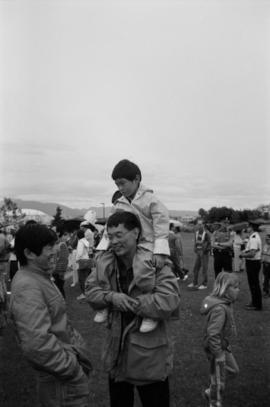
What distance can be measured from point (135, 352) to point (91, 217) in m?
12.6

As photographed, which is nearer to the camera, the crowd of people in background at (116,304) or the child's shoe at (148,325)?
the crowd of people in background at (116,304)

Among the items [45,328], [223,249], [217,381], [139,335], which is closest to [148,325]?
[139,335]

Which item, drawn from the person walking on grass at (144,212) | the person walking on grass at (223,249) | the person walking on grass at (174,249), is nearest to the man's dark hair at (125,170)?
the person walking on grass at (144,212)

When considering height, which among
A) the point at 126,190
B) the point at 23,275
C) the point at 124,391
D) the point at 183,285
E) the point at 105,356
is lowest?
the point at 183,285

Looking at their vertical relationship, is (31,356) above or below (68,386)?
above

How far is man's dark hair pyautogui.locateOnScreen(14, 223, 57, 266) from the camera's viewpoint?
8.05 ft

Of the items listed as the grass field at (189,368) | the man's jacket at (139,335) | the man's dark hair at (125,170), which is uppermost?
the man's dark hair at (125,170)

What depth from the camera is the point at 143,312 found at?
2377 mm

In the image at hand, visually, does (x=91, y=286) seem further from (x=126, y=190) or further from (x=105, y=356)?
(x=126, y=190)

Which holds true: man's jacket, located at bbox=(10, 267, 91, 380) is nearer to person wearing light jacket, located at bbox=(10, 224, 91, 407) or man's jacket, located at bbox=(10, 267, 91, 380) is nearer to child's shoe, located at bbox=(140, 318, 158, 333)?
person wearing light jacket, located at bbox=(10, 224, 91, 407)

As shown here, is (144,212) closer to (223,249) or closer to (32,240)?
(32,240)

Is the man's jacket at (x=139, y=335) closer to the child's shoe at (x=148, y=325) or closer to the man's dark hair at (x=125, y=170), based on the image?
the child's shoe at (x=148, y=325)

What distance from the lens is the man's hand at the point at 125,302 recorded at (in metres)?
2.39

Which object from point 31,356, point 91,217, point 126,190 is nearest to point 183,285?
point 91,217
